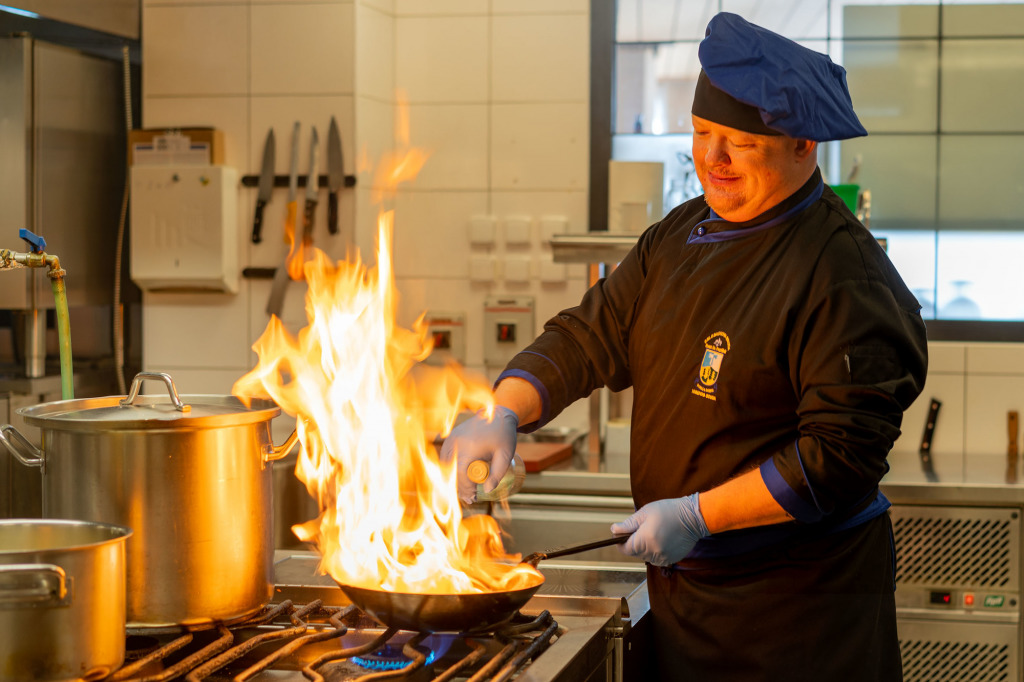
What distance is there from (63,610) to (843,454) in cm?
87

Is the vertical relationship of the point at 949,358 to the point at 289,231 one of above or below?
below

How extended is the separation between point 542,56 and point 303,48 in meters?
0.74

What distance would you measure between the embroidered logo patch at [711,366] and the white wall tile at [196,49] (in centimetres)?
212

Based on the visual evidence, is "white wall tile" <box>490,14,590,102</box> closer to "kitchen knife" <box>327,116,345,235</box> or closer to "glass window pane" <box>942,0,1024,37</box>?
"kitchen knife" <box>327,116,345,235</box>

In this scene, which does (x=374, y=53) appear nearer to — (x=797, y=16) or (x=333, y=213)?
(x=333, y=213)

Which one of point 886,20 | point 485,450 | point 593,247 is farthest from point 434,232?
point 485,450

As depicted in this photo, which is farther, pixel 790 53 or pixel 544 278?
pixel 544 278

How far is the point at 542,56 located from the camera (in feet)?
10.4

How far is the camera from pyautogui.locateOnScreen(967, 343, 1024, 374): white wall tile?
2.96 m

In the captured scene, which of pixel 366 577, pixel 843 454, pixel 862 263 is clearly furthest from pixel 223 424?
pixel 862 263

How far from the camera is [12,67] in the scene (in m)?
2.68

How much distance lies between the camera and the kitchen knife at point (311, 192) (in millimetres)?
2959

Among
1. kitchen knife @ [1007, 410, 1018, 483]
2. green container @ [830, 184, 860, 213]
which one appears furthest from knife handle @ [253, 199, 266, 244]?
kitchen knife @ [1007, 410, 1018, 483]

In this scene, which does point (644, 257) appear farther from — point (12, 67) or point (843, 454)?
point (12, 67)
